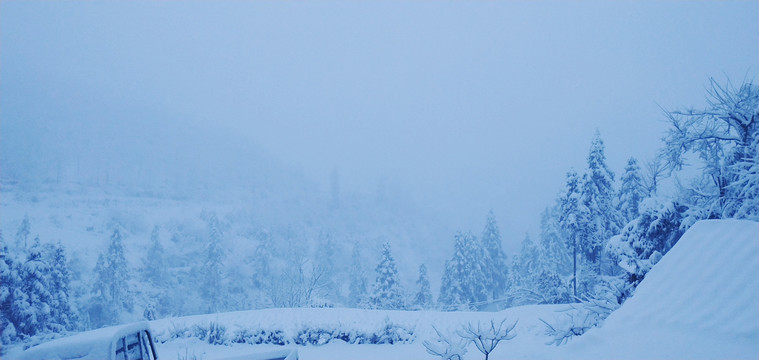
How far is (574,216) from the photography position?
27.5 meters

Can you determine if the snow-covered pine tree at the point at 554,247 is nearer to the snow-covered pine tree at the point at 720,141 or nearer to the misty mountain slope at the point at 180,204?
the misty mountain slope at the point at 180,204

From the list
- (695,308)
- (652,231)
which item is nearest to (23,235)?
(652,231)

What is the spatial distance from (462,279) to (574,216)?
17473 mm

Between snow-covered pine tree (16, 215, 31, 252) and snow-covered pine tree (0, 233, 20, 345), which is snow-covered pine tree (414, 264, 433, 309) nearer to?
snow-covered pine tree (0, 233, 20, 345)

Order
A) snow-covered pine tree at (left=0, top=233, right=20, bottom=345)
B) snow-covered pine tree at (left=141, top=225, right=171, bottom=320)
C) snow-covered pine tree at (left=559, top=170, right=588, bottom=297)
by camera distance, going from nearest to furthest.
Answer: snow-covered pine tree at (left=0, top=233, right=20, bottom=345) < snow-covered pine tree at (left=559, top=170, right=588, bottom=297) < snow-covered pine tree at (left=141, top=225, right=171, bottom=320)

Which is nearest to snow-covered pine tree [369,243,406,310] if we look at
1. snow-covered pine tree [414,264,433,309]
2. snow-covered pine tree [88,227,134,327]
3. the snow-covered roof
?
snow-covered pine tree [414,264,433,309]

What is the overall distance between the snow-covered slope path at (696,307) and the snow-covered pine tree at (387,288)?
1164 inches

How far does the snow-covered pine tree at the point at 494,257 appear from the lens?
160 ft

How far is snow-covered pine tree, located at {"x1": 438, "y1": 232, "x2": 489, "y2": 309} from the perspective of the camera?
42.2 meters

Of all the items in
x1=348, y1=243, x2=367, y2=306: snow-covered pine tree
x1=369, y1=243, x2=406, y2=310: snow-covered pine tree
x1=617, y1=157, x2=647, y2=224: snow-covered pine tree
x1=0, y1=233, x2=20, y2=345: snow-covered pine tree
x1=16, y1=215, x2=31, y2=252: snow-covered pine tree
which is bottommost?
x1=348, y1=243, x2=367, y2=306: snow-covered pine tree

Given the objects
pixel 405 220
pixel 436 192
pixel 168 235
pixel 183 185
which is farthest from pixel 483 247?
pixel 436 192

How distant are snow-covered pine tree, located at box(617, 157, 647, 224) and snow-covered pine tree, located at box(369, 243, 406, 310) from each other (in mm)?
18027

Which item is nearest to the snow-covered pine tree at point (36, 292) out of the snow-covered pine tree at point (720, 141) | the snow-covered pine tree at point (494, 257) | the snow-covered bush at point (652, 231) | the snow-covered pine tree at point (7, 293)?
the snow-covered pine tree at point (7, 293)

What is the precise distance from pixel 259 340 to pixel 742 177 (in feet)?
47.1
